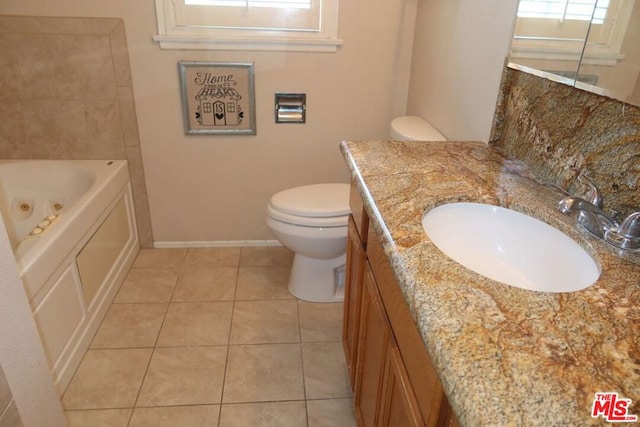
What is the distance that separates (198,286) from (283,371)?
0.76 m

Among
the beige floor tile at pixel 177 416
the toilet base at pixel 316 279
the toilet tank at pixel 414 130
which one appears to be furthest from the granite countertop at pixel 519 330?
the toilet base at pixel 316 279

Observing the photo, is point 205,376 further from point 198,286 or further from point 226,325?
point 198,286

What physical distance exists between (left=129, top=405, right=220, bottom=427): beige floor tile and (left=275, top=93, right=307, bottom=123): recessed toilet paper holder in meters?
1.48

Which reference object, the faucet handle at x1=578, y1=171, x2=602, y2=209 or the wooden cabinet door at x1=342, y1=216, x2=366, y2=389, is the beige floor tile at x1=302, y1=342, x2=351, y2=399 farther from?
the faucet handle at x1=578, y1=171, x2=602, y2=209

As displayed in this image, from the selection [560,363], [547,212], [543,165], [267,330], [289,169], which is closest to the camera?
[560,363]

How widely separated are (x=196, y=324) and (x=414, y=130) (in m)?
1.33

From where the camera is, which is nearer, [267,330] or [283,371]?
[283,371]

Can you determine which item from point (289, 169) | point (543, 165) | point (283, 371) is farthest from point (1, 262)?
point (289, 169)

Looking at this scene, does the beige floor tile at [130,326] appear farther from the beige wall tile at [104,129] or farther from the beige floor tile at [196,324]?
the beige wall tile at [104,129]

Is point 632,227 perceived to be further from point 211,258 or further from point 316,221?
point 211,258

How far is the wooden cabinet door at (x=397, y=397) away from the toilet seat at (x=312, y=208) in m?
1.00

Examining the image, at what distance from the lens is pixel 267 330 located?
6.67 ft

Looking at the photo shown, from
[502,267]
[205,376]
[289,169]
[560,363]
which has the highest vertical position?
[560,363]

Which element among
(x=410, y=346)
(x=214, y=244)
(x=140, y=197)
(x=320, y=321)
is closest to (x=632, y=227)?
(x=410, y=346)
